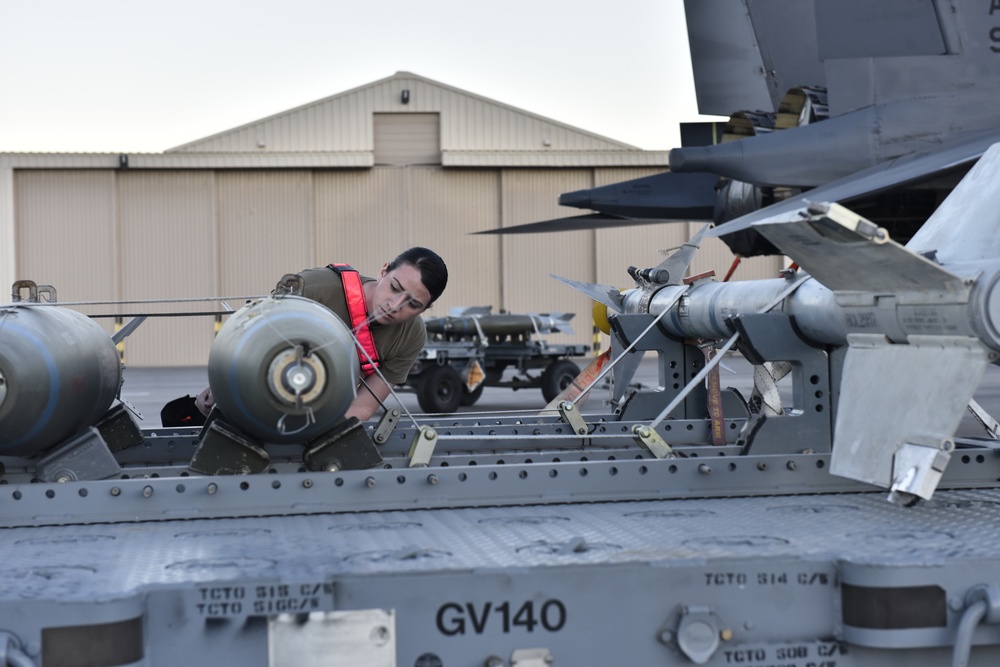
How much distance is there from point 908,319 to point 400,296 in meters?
1.69

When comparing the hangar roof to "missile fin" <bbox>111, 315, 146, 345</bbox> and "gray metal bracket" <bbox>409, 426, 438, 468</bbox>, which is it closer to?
"missile fin" <bbox>111, 315, 146, 345</bbox>

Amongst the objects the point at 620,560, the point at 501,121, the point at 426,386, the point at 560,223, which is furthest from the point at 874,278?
the point at 501,121

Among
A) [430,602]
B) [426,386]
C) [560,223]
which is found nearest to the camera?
[430,602]

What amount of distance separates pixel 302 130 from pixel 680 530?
24.4 meters

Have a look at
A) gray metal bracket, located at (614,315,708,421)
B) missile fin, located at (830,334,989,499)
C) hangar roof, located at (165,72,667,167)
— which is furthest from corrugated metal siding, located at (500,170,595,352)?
missile fin, located at (830,334,989,499)

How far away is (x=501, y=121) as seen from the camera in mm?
26219

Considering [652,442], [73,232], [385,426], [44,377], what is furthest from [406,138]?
[44,377]

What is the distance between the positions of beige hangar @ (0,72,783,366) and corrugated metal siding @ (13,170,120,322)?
0.03 metres

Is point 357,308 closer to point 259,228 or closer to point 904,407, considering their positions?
point 904,407

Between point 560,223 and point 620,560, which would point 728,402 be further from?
point 560,223

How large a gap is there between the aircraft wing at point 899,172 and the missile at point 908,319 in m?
4.33

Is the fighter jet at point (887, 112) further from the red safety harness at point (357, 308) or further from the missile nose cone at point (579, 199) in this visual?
the red safety harness at point (357, 308)

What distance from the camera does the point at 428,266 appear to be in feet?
12.4

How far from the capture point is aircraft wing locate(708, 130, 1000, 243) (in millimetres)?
7898
